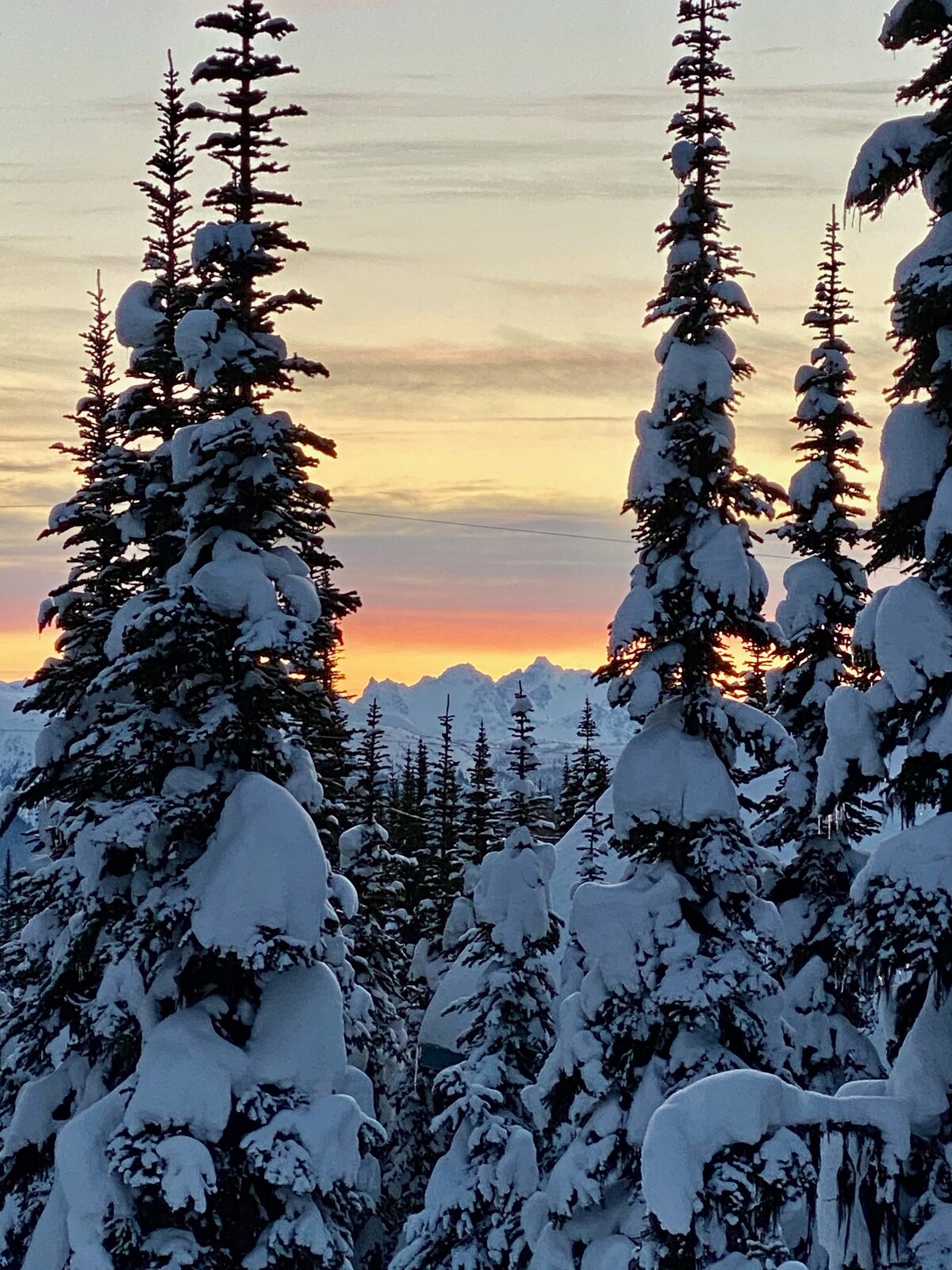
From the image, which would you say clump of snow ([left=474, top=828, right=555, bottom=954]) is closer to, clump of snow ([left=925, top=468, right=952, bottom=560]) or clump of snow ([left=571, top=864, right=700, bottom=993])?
clump of snow ([left=571, top=864, right=700, bottom=993])

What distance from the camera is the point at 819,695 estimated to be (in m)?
23.8

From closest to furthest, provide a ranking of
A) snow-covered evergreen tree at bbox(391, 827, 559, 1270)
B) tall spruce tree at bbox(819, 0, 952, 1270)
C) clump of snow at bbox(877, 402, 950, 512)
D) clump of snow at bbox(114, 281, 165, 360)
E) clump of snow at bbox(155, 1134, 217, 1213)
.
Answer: tall spruce tree at bbox(819, 0, 952, 1270) < clump of snow at bbox(877, 402, 950, 512) < clump of snow at bbox(155, 1134, 217, 1213) < clump of snow at bbox(114, 281, 165, 360) < snow-covered evergreen tree at bbox(391, 827, 559, 1270)

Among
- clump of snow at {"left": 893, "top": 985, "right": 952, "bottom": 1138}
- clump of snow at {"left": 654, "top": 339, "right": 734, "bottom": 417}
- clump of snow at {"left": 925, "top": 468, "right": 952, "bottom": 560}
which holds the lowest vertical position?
clump of snow at {"left": 893, "top": 985, "right": 952, "bottom": 1138}

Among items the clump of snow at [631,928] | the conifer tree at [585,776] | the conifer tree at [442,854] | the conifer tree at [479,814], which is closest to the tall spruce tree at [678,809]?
the clump of snow at [631,928]

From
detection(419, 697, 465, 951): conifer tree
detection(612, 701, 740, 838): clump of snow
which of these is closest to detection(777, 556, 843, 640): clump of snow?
detection(612, 701, 740, 838): clump of snow

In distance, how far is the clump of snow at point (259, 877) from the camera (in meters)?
15.0

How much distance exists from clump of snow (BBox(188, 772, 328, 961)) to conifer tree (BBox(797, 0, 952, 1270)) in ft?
20.0

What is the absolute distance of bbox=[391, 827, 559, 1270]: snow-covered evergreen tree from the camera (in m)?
24.2

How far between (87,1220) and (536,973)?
1308 cm

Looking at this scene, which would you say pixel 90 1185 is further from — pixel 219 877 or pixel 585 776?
pixel 585 776

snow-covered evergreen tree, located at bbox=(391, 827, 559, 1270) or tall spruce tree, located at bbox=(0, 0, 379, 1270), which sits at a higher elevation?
tall spruce tree, located at bbox=(0, 0, 379, 1270)

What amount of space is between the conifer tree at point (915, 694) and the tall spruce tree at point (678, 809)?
4806mm

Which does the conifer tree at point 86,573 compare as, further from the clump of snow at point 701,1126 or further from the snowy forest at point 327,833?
the clump of snow at point 701,1126

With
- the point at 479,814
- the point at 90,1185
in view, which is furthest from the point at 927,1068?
the point at 479,814
